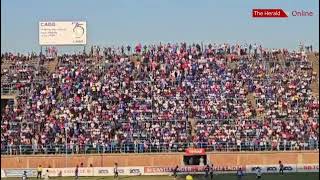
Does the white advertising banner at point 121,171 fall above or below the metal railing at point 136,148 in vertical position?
below

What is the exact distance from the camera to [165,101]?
5203cm

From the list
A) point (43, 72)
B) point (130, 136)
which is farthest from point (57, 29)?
point (130, 136)

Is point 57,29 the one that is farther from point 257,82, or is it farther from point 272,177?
point 272,177

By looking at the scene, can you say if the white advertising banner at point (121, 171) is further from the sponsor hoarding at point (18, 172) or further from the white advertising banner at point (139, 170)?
the sponsor hoarding at point (18, 172)

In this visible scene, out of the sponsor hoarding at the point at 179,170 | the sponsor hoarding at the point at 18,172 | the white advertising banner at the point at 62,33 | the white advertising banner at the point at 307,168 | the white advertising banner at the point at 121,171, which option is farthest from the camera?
the white advertising banner at the point at 62,33

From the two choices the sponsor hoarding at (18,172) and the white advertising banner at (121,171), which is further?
the sponsor hoarding at (18,172)

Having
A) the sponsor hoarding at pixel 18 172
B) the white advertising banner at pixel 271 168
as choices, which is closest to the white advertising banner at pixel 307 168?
the white advertising banner at pixel 271 168

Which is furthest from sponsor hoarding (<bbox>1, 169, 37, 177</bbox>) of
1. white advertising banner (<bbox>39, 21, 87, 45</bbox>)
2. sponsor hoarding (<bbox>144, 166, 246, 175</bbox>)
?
white advertising banner (<bbox>39, 21, 87, 45</bbox>)

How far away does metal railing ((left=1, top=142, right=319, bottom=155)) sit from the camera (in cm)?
4647

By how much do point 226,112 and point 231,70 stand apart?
7511 mm

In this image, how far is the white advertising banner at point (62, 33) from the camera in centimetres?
6244

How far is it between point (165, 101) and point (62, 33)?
15933 mm

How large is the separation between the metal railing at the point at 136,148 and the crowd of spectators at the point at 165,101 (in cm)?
7

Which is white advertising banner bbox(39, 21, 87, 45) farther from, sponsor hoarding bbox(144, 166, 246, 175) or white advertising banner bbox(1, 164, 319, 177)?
sponsor hoarding bbox(144, 166, 246, 175)
